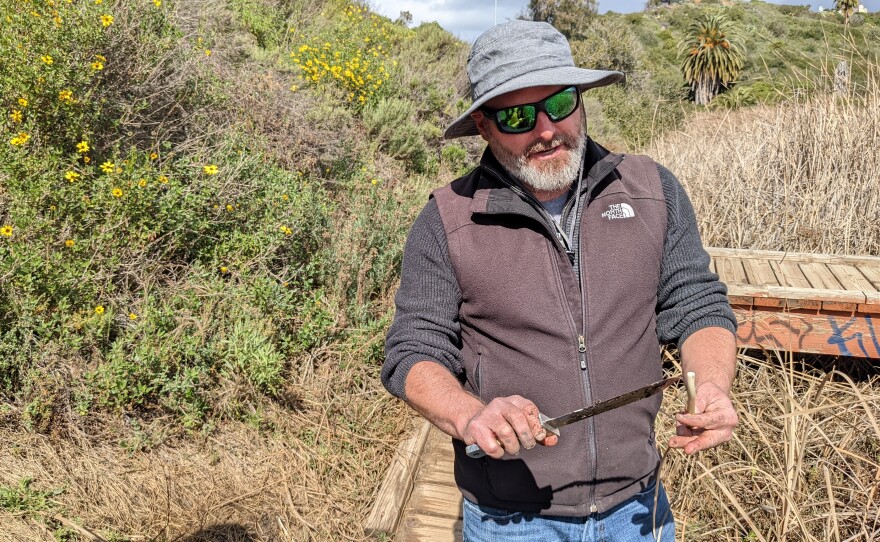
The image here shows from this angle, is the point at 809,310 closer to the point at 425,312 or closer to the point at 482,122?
the point at 482,122

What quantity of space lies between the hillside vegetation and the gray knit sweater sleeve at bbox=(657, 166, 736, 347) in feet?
1.13

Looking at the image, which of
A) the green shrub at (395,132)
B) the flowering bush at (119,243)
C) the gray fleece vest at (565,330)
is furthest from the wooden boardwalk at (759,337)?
the green shrub at (395,132)

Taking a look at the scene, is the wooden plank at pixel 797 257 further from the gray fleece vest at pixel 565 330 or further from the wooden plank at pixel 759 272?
the gray fleece vest at pixel 565 330

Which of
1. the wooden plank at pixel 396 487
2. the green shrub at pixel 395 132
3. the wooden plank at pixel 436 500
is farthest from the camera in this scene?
the green shrub at pixel 395 132

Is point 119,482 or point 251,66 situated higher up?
point 251,66

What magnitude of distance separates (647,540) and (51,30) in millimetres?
4747

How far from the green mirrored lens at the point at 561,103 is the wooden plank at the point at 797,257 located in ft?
10.4

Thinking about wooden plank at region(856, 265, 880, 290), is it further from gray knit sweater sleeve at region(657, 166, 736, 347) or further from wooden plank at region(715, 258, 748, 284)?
gray knit sweater sleeve at region(657, 166, 736, 347)

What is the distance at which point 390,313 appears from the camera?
5.16 meters

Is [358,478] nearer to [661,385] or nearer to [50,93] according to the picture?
[661,385]

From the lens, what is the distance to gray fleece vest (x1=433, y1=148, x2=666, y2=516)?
1.63 metres

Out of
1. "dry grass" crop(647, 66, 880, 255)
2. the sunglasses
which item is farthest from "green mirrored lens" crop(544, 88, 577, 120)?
"dry grass" crop(647, 66, 880, 255)

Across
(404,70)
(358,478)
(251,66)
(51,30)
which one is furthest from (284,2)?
(358,478)

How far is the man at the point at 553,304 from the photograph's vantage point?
1630 mm
